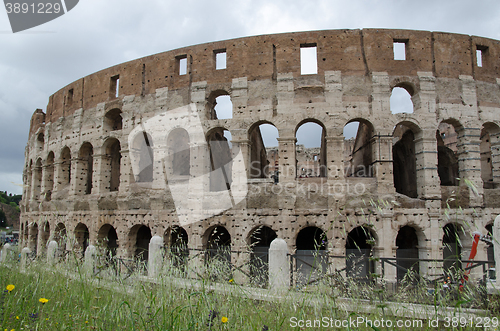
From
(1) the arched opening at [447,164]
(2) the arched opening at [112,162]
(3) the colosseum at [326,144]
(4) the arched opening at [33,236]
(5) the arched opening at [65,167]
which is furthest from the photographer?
(4) the arched opening at [33,236]

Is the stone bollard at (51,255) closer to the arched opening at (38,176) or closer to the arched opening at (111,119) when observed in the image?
the arched opening at (111,119)

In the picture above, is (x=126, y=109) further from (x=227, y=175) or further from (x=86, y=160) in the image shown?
(x=227, y=175)

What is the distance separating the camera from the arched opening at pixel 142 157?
46.3ft

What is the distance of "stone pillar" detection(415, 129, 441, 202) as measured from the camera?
11.4 m

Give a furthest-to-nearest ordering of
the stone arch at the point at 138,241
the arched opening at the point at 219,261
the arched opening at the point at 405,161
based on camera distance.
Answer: the stone arch at the point at 138,241 → the arched opening at the point at 405,161 → the arched opening at the point at 219,261

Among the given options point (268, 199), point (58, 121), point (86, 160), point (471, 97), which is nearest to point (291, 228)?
point (268, 199)

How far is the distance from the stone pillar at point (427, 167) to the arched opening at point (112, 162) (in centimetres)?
1273

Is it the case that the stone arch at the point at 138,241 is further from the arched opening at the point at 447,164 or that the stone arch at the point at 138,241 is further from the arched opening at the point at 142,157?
the arched opening at the point at 447,164

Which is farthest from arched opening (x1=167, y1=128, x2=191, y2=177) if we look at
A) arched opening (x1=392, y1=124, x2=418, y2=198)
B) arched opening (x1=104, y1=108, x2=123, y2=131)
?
arched opening (x1=392, y1=124, x2=418, y2=198)

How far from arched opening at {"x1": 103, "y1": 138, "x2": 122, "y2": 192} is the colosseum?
986mm

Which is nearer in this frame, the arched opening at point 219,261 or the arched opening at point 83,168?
the arched opening at point 219,261

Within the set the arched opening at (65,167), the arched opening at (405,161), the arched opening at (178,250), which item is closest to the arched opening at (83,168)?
the arched opening at (65,167)

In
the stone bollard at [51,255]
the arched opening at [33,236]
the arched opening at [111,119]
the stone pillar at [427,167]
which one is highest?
the arched opening at [111,119]

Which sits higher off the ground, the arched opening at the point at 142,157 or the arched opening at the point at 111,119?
the arched opening at the point at 111,119
